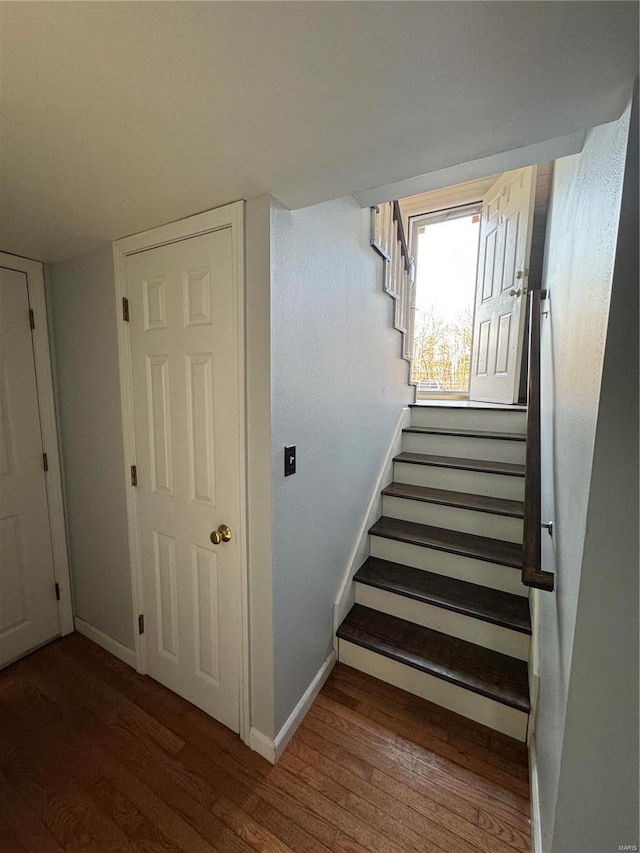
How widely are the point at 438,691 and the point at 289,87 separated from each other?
2.20m

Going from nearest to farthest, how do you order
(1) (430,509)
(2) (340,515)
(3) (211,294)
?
(3) (211,294)
(2) (340,515)
(1) (430,509)

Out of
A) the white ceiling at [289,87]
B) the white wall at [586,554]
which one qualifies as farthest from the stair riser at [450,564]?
the white ceiling at [289,87]

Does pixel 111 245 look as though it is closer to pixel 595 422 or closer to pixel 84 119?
pixel 84 119

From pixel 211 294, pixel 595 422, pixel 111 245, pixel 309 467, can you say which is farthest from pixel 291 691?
pixel 111 245

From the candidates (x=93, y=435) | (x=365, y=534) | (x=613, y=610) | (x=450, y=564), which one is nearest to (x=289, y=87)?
(x=613, y=610)

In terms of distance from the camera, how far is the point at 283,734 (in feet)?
4.53

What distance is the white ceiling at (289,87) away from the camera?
552 millimetres

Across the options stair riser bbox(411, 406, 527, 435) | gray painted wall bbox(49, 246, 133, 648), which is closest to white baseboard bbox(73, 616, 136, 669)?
gray painted wall bbox(49, 246, 133, 648)

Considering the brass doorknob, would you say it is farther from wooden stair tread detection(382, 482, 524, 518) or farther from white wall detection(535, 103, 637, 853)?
wooden stair tread detection(382, 482, 524, 518)

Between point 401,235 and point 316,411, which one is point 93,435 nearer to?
point 316,411

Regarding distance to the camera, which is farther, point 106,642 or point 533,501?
point 106,642

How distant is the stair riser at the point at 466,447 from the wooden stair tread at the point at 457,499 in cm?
33

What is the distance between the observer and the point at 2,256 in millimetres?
1609

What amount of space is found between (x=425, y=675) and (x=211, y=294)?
193 centimetres
